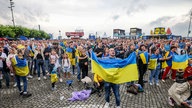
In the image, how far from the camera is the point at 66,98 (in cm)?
736

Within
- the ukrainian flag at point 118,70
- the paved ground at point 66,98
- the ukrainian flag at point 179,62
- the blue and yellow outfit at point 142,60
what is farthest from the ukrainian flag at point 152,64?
the ukrainian flag at point 118,70

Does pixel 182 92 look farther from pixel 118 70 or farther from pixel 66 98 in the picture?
pixel 66 98

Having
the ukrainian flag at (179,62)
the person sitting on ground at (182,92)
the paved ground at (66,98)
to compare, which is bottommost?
the paved ground at (66,98)

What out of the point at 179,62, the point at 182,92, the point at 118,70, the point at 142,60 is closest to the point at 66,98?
the point at 118,70

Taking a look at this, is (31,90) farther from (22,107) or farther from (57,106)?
(57,106)

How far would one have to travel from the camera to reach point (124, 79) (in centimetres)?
590

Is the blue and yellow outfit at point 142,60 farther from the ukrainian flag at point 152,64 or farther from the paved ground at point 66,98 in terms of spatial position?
the paved ground at point 66,98

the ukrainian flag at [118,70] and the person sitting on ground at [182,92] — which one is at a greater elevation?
the ukrainian flag at [118,70]

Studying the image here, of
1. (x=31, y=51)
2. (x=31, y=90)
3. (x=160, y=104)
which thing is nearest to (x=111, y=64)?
(x=160, y=104)

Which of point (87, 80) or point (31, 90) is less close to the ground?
point (87, 80)

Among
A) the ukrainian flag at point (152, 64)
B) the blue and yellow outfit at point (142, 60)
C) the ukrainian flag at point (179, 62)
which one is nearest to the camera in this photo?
the blue and yellow outfit at point (142, 60)

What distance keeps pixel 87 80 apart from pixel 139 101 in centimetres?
264

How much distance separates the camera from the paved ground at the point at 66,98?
6613 mm

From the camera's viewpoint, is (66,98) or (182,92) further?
(66,98)
